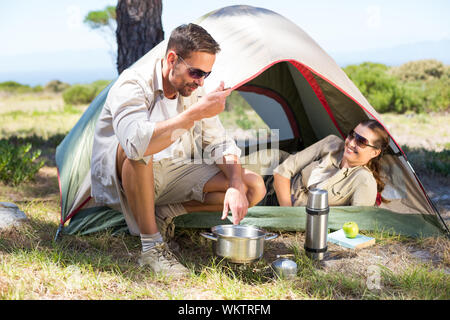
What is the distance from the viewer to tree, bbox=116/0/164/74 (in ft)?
13.6

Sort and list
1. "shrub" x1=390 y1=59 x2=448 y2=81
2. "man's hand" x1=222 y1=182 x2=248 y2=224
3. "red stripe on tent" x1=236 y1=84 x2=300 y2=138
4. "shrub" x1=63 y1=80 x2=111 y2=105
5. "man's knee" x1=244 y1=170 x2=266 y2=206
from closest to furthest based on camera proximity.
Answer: "man's hand" x1=222 y1=182 x2=248 y2=224 → "man's knee" x1=244 y1=170 x2=266 y2=206 → "red stripe on tent" x1=236 y1=84 x2=300 y2=138 → "shrub" x1=390 y1=59 x2=448 y2=81 → "shrub" x1=63 y1=80 x2=111 y2=105

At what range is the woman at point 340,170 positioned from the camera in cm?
264

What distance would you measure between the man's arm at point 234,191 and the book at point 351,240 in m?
0.59

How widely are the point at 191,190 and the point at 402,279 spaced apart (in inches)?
43.6

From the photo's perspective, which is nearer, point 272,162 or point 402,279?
point 402,279

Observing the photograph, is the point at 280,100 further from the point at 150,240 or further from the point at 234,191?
the point at 150,240

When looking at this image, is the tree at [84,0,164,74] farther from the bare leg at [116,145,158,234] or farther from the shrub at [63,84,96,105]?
the shrub at [63,84,96,105]

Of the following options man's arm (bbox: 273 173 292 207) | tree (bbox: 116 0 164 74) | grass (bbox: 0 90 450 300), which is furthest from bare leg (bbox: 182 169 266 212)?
tree (bbox: 116 0 164 74)

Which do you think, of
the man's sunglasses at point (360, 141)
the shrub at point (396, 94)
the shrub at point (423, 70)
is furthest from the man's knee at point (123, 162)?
the shrub at point (423, 70)

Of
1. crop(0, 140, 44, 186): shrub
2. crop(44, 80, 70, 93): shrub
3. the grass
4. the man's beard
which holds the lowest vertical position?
the grass
